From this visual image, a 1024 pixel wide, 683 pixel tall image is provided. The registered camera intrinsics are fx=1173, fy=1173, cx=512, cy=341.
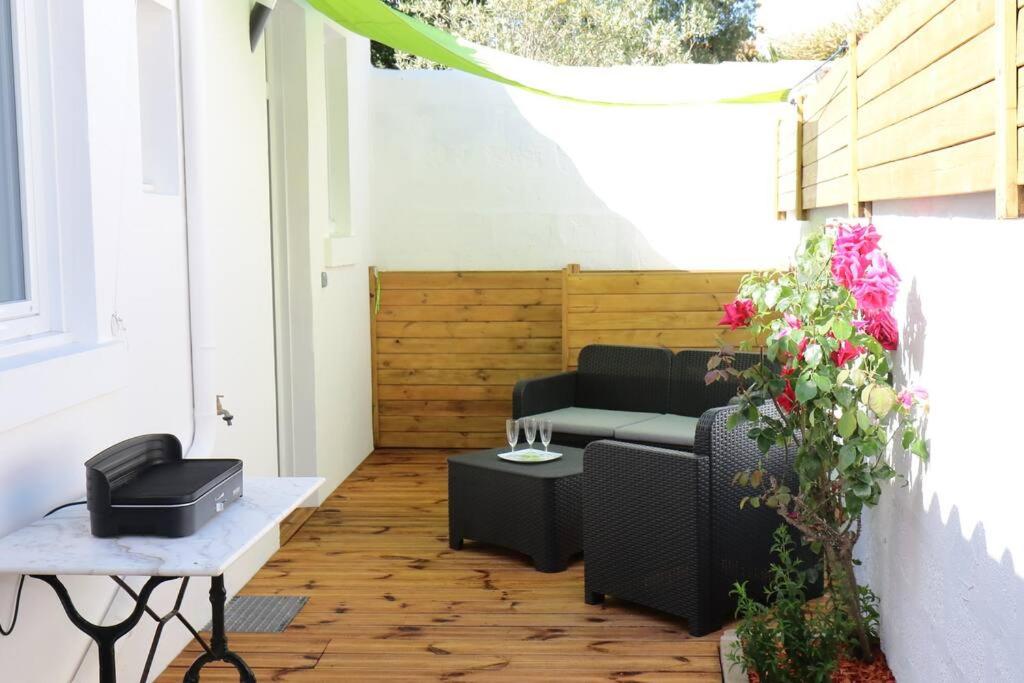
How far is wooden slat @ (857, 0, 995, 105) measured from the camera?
247 centimetres

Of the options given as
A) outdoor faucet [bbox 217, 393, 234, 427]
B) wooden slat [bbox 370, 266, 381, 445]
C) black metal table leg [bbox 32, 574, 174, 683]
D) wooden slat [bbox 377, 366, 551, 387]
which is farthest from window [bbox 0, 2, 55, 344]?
wooden slat [bbox 377, 366, 551, 387]

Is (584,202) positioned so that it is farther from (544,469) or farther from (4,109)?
(4,109)

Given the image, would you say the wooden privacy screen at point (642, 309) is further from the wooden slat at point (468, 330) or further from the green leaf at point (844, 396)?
the green leaf at point (844, 396)

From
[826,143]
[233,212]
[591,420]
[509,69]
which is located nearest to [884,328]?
[826,143]

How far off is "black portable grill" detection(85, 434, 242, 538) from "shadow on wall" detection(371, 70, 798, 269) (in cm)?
542

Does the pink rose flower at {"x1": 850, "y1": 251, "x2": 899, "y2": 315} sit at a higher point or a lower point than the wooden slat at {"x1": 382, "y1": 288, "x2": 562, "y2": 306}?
higher

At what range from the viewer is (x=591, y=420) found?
6.45m

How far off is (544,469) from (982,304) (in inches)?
124

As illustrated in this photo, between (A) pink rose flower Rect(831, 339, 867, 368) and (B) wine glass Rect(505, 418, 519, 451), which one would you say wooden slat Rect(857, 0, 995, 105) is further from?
(B) wine glass Rect(505, 418, 519, 451)

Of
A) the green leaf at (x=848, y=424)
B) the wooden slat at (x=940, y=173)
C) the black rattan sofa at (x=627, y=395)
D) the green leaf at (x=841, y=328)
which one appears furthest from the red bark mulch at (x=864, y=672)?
the black rattan sofa at (x=627, y=395)

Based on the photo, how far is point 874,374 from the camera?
325 centimetres

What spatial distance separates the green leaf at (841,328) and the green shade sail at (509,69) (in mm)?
3018

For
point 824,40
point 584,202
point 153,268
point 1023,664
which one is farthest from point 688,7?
point 1023,664

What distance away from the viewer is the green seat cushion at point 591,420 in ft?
20.6
